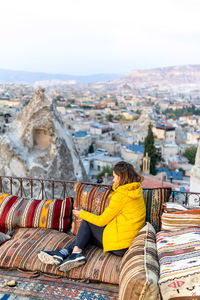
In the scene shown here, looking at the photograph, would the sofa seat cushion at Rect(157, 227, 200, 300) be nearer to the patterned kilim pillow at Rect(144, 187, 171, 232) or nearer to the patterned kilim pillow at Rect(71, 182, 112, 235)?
the patterned kilim pillow at Rect(144, 187, 171, 232)

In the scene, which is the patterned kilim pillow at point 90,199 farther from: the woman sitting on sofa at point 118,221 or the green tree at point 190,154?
the green tree at point 190,154

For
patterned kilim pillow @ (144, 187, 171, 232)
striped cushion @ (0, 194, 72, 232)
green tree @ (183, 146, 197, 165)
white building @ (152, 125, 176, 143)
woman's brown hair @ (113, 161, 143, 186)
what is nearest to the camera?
woman's brown hair @ (113, 161, 143, 186)

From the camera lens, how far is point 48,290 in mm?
2242

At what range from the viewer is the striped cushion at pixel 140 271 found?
1.79m

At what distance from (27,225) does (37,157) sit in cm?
341

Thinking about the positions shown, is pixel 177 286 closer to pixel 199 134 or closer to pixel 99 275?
pixel 99 275

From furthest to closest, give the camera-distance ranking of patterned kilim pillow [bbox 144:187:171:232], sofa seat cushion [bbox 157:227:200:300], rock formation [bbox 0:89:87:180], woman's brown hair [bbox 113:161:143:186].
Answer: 1. rock formation [bbox 0:89:87:180]
2. patterned kilim pillow [bbox 144:187:171:232]
3. woman's brown hair [bbox 113:161:143:186]
4. sofa seat cushion [bbox 157:227:200:300]

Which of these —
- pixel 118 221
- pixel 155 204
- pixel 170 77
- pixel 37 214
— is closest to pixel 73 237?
pixel 37 214

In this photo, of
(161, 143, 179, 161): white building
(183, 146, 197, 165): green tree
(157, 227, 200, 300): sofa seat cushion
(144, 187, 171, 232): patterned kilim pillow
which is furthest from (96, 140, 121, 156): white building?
(157, 227, 200, 300): sofa seat cushion

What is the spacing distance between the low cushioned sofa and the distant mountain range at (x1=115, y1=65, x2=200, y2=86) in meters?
179

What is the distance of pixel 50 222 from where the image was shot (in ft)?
9.84

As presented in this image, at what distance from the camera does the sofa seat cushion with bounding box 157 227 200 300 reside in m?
1.76

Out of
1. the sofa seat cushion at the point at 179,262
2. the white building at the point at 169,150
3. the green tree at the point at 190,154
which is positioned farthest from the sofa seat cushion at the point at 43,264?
the white building at the point at 169,150

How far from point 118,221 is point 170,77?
19593cm
